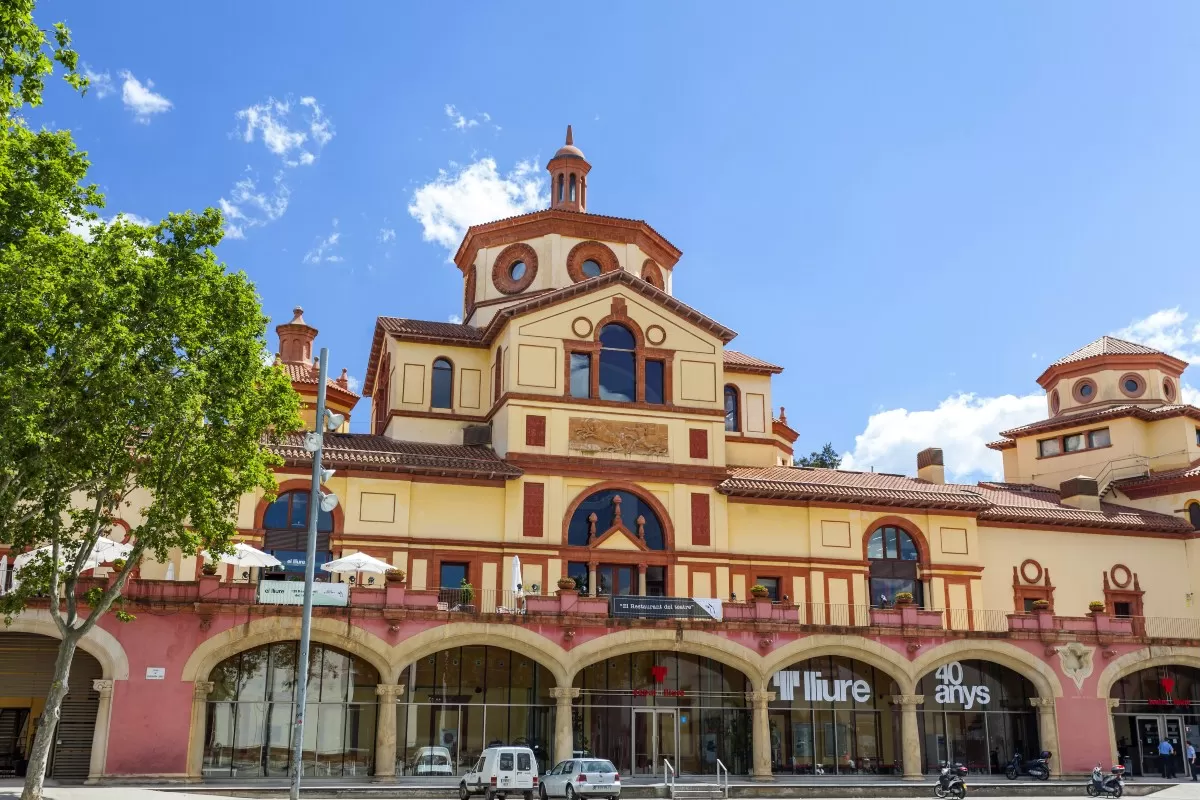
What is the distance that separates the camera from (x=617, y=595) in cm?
4109

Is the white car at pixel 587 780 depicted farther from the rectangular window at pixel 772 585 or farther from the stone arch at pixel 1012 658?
the stone arch at pixel 1012 658

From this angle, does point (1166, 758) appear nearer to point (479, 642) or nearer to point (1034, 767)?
point (1034, 767)

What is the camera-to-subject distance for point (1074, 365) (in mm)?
60125

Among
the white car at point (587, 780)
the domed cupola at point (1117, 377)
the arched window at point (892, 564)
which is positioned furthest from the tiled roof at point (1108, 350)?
the white car at point (587, 780)

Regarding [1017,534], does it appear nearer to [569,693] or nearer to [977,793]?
[977,793]

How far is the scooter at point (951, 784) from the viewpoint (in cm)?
3600

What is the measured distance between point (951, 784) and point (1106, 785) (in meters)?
6.42

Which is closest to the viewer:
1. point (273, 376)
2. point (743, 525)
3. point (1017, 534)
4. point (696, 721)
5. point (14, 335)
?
point (14, 335)

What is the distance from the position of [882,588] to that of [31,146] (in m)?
34.8

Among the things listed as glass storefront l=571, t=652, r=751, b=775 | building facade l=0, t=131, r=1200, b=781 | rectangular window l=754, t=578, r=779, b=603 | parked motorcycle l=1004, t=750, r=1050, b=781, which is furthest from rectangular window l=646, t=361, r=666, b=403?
parked motorcycle l=1004, t=750, r=1050, b=781

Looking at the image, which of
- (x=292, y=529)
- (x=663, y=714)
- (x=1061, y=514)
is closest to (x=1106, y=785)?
(x=663, y=714)

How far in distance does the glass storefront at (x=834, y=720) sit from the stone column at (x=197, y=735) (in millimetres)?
19457

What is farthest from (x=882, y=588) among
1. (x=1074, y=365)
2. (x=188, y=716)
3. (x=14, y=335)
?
(x=14, y=335)

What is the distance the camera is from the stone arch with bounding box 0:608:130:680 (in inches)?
1347
